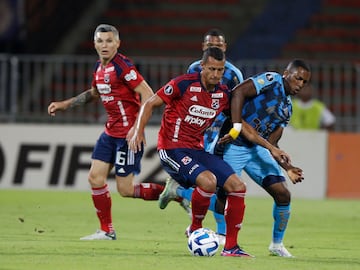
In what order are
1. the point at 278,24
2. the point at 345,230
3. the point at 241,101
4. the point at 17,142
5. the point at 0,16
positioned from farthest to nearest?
the point at 278,24 < the point at 0,16 < the point at 17,142 < the point at 345,230 < the point at 241,101

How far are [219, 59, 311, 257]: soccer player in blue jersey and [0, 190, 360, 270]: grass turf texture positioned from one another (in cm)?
50

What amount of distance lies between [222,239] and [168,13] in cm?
1437

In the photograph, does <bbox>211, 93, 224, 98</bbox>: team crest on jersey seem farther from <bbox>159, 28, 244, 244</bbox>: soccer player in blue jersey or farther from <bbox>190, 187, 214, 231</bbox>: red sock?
<bbox>190, 187, 214, 231</bbox>: red sock

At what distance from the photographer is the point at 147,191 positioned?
40.2ft

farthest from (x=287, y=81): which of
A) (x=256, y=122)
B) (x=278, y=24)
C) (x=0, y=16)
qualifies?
(x=278, y=24)

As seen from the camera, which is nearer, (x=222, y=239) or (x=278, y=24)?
(x=222, y=239)

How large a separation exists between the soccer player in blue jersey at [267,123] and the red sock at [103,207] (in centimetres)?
157

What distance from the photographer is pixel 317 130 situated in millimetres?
19484

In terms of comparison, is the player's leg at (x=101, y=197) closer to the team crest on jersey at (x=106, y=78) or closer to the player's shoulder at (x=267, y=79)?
the team crest on jersey at (x=106, y=78)

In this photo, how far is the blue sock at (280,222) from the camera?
33.4 ft

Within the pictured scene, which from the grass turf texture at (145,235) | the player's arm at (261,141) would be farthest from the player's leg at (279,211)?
the player's arm at (261,141)

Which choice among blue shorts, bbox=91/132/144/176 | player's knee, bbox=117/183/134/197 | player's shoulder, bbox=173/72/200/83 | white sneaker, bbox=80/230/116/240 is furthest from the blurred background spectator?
player's shoulder, bbox=173/72/200/83

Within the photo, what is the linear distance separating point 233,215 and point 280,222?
69 centimetres

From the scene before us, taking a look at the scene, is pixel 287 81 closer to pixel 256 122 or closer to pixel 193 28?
pixel 256 122
